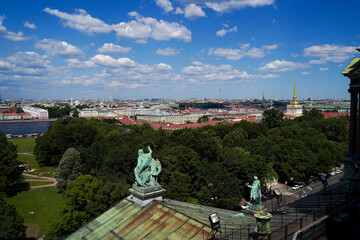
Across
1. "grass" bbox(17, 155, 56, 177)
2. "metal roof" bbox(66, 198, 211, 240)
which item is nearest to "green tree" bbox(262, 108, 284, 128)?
"grass" bbox(17, 155, 56, 177)

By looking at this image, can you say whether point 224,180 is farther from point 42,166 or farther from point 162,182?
point 42,166

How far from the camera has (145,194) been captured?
16609 millimetres

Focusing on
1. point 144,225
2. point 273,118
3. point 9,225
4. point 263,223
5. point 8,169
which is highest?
point 273,118

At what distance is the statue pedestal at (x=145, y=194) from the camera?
54.7 feet

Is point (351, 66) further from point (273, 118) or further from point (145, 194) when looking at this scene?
point (273, 118)

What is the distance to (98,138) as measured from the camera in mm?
72812

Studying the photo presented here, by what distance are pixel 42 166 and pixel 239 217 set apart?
219 feet

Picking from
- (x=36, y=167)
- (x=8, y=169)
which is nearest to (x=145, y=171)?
(x=8, y=169)

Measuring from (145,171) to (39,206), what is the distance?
3337cm

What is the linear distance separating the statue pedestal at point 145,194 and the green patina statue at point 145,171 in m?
0.38

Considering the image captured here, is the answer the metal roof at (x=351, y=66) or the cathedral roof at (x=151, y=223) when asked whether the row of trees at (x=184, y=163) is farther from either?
the metal roof at (x=351, y=66)

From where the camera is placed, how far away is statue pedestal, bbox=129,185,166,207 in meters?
16.7

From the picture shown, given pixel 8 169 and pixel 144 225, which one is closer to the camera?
pixel 144 225

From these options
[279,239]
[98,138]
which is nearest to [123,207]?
[279,239]
